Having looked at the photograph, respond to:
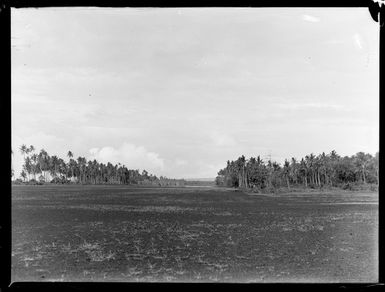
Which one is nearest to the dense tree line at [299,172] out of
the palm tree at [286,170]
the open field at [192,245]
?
the palm tree at [286,170]

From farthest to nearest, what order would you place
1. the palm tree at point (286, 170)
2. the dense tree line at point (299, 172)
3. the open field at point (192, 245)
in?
1. the palm tree at point (286, 170)
2. the dense tree line at point (299, 172)
3. the open field at point (192, 245)

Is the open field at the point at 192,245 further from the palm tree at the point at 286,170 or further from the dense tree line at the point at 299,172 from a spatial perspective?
the palm tree at the point at 286,170

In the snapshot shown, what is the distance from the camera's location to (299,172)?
68938 mm

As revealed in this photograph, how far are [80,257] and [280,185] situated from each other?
174 feet

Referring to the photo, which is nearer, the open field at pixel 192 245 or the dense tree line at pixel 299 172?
the open field at pixel 192 245

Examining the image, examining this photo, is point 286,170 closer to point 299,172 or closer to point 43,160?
point 299,172

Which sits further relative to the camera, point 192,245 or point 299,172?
point 299,172

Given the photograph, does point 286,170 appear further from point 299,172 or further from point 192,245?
point 192,245

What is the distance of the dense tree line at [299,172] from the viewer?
200 ft

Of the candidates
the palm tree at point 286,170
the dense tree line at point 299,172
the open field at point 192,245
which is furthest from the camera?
the palm tree at point 286,170

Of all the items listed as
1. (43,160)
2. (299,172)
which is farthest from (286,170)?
(43,160)

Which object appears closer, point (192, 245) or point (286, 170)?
point (192, 245)
